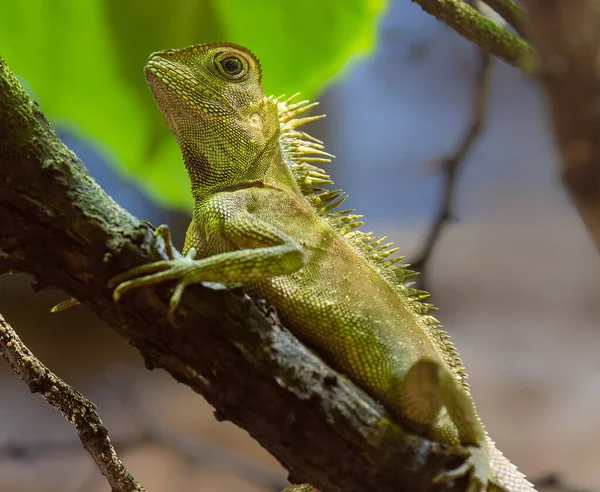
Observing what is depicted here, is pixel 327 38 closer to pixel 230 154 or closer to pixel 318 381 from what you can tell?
pixel 230 154

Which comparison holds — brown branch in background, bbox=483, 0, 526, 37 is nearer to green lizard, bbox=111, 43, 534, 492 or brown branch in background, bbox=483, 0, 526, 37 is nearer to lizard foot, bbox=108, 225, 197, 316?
green lizard, bbox=111, 43, 534, 492

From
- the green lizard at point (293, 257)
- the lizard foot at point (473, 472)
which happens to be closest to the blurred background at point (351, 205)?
the green lizard at point (293, 257)

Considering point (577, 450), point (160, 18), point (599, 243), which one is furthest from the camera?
point (577, 450)

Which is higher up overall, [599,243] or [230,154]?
[230,154]

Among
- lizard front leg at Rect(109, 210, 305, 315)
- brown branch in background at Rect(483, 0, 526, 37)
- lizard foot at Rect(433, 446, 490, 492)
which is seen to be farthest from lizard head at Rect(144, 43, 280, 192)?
lizard foot at Rect(433, 446, 490, 492)

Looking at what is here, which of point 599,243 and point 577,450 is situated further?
point 577,450

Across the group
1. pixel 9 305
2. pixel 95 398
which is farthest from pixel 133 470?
pixel 9 305
